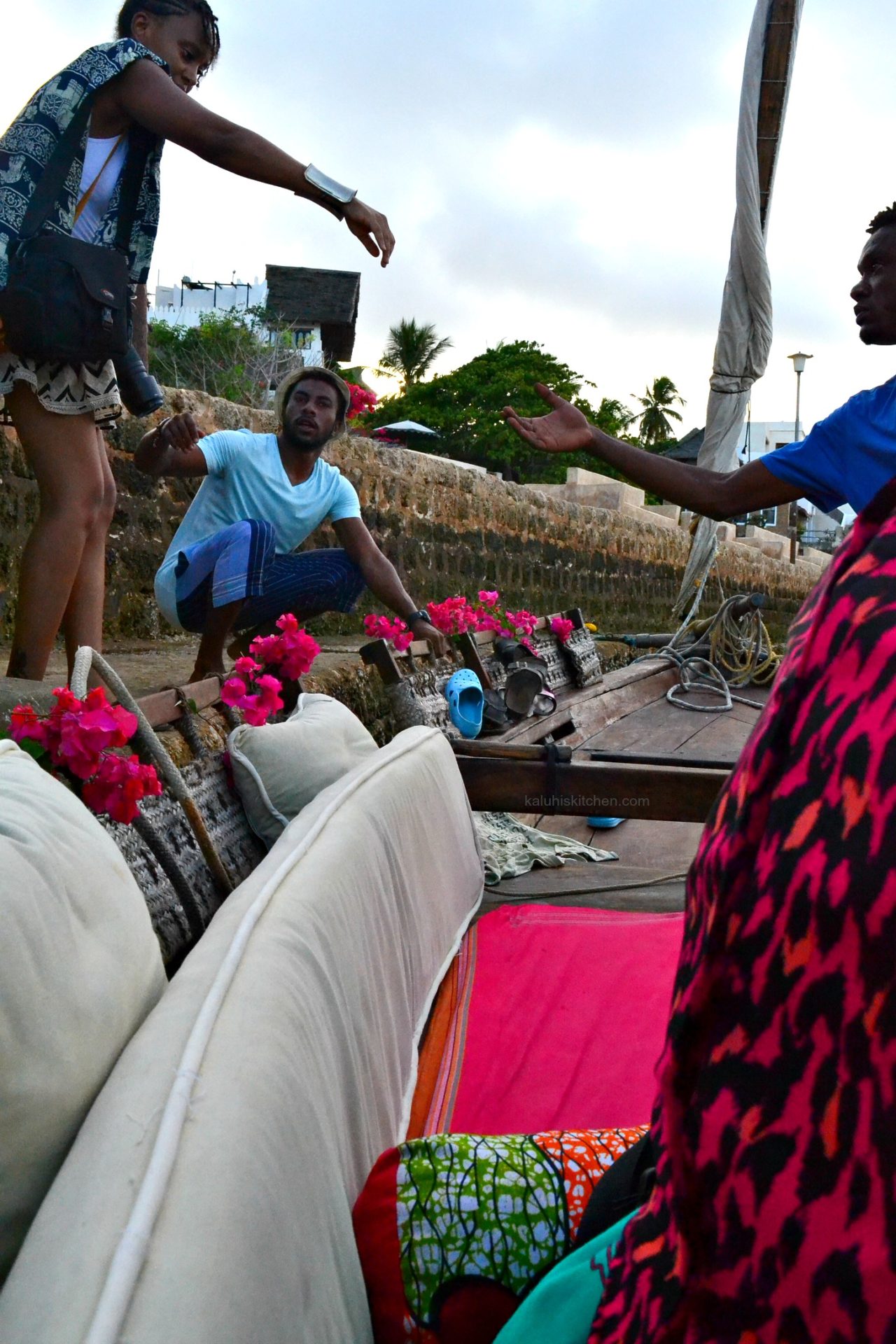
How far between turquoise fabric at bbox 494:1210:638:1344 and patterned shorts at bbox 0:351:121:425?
1890 millimetres

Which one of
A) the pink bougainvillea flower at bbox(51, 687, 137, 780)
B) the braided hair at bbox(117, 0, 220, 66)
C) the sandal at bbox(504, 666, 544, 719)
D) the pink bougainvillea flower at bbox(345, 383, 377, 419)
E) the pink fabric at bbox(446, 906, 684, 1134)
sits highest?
the braided hair at bbox(117, 0, 220, 66)

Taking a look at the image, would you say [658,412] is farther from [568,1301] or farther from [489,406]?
[568,1301]

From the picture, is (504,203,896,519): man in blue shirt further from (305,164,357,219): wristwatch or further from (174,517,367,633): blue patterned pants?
(174,517,367,633): blue patterned pants

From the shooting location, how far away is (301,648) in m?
2.65

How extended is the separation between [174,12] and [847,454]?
1.60 metres

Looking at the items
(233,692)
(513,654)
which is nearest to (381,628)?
(513,654)

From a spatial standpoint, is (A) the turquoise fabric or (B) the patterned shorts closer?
(A) the turquoise fabric

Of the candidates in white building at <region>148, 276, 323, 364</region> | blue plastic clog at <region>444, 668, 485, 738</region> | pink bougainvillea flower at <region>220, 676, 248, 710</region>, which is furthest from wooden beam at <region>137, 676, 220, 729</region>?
white building at <region>148, 276, 323, 364</region>

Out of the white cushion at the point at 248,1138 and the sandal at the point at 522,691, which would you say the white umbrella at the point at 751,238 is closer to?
the sandal at the point at 522,691

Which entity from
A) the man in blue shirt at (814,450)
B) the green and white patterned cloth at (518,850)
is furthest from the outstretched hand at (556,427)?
the green and white patterned cloth at (518,850)

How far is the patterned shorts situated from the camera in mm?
2129

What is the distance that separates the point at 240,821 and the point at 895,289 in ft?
5.39

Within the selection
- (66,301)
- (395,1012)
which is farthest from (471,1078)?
(66,301)

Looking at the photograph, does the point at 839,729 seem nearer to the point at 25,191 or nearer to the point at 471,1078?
the point at 471,1078
